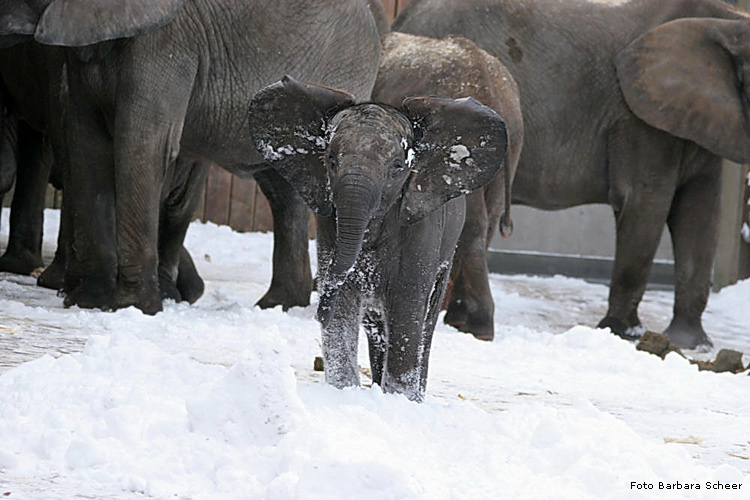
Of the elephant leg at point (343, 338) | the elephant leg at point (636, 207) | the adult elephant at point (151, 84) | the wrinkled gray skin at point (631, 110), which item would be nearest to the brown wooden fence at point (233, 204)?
the wrinkled gray skin at point (631, 110)

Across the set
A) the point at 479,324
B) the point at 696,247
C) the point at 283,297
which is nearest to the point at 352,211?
the point at 479,324

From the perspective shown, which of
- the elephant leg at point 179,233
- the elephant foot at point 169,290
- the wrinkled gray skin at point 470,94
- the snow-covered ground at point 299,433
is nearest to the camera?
the snow-covered ground at point 299,433

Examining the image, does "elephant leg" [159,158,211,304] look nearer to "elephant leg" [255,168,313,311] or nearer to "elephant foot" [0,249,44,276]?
"elephant leg" [255,168,313,311]

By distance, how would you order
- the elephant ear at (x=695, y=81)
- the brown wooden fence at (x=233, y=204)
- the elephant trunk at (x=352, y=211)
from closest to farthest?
the elephant trunk at (x=352, y=211) < the elephant ear at (x=695, y=81) < the brown wooden fence at (x=233, y=204)

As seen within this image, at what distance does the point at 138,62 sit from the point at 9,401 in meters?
2.71

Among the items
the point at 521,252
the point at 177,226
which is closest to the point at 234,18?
the point at 177,226

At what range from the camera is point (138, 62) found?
5.23m

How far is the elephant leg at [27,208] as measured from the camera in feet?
24.1

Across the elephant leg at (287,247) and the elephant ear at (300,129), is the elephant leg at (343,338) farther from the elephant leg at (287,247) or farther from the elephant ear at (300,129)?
the elephant leg at (287,247)

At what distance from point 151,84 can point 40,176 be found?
8.66ft

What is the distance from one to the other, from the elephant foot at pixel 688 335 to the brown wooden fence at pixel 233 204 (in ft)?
16.8

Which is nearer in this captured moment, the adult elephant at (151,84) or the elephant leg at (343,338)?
the elephant leg at (343,338)

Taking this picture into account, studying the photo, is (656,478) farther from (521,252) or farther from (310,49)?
(521,252)

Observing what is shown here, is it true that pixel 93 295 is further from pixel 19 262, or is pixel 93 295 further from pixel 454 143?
pixel 454 143
